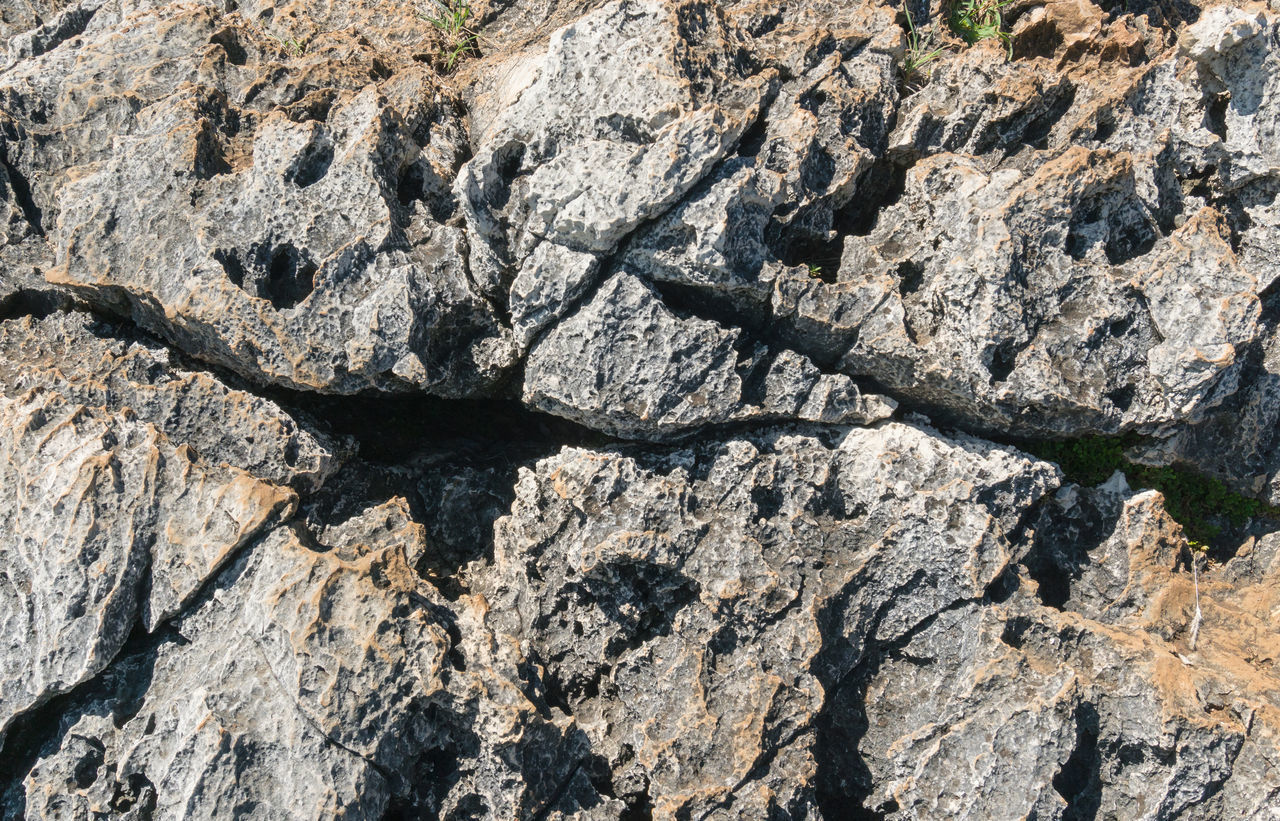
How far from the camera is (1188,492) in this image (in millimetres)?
9938

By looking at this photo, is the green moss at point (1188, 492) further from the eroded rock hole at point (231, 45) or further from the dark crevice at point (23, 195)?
the dark crevice at point (23, 195)

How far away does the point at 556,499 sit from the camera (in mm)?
8445

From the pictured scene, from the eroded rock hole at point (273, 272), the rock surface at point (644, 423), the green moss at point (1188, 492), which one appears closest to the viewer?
the rock surface at point (644, 423)

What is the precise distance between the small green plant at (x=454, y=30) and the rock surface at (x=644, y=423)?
1000mm

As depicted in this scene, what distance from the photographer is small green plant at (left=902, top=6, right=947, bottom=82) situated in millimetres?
9586

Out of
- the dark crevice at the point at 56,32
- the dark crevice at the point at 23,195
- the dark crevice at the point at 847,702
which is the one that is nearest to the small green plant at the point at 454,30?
the dark crevice at the point at 56,32

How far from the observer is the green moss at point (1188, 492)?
31.2 feet

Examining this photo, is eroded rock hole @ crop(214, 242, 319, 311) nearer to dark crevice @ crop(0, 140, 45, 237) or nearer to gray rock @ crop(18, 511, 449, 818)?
gray rock @ crop(18, 511, 449, 818)

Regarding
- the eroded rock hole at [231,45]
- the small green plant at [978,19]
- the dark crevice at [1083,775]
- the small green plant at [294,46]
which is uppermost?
the small green plant at [978,19]

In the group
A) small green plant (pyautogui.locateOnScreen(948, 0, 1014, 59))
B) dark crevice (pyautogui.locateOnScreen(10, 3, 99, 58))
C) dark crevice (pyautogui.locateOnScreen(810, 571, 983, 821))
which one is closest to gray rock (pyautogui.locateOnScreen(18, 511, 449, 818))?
dark crevice (pyautogui.locateOnScreen(810, 571, 983, 821))

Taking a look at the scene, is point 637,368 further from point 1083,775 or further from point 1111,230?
point 1083,775

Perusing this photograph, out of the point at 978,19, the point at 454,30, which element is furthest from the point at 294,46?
the point at 978,19

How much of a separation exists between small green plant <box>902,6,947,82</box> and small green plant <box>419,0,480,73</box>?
543 centimetres

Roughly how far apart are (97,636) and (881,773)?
7.74 m
